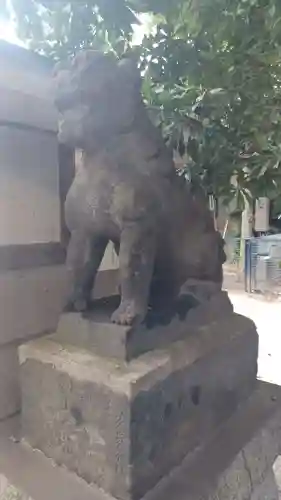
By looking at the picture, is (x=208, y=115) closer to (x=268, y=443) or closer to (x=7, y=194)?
(x=7, y=194)

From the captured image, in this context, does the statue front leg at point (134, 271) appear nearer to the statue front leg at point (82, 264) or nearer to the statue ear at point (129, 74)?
the statue front leg at point (82, 264)

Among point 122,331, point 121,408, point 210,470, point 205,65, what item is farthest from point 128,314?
point 205,65

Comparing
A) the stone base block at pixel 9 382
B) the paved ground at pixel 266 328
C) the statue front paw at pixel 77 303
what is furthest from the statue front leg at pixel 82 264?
the paved ground at pixel 266 328

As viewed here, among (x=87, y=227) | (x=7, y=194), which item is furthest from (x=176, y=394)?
(x=7, y=194)

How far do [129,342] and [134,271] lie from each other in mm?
100

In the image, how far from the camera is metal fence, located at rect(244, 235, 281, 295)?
13.9 feet

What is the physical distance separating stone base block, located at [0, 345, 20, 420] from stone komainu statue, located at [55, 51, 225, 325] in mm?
195

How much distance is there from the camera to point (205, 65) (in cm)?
85

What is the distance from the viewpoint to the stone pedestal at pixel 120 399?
0.58 meters

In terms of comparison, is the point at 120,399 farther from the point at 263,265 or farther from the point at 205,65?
the point at 263,265

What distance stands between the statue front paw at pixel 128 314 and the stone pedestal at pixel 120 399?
0.04 ft

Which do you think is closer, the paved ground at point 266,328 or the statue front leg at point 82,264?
the statue front leg at point 82,264

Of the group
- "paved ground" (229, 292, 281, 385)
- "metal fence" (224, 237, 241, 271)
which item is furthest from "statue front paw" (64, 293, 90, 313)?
"metal fence" (224, 237, 241, 271)

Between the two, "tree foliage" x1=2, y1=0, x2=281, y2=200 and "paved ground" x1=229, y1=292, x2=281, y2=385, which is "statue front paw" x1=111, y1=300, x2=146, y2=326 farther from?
"paved ground" x1=229, y1=292, x2=281, y2=385
